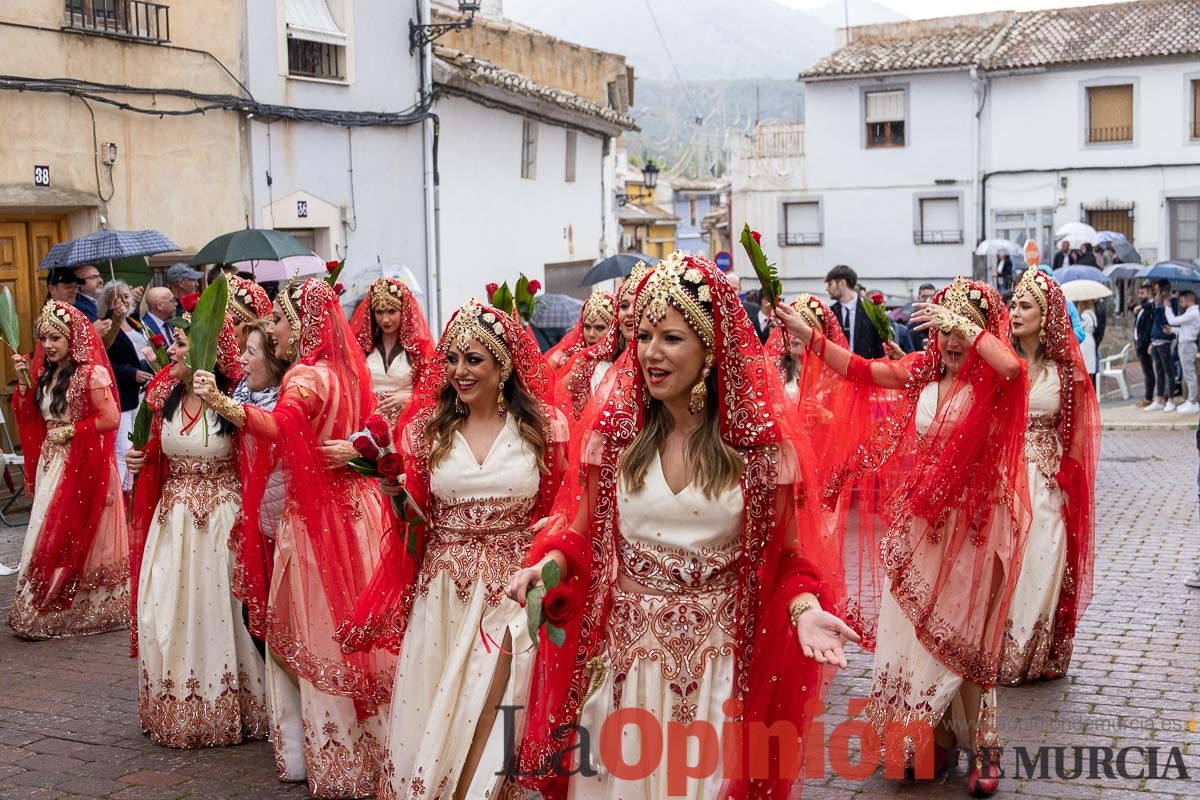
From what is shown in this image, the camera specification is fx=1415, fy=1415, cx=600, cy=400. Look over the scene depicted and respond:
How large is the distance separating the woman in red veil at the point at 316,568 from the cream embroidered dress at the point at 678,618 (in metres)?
2.03

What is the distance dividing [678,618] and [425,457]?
1606 mm

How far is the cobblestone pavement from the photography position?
230 inches

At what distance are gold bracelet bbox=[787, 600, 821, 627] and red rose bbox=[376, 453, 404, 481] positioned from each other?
1.75m

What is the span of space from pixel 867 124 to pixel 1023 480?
35.0 m

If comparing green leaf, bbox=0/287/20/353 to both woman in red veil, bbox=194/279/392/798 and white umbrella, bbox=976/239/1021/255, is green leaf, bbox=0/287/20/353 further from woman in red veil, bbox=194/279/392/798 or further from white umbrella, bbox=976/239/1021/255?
white umbrella, bbox=976/239/1021/255

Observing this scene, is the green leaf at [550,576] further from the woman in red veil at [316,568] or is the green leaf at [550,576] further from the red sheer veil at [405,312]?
the red sheer veil at [405,312]

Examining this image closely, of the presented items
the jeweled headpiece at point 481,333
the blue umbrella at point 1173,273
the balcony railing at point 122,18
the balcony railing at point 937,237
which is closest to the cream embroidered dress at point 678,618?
the jeweled headpiece at point 481,333

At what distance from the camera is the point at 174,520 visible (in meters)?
6.47

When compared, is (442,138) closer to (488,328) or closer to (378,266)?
(378,266)

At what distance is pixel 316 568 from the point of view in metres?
5.95

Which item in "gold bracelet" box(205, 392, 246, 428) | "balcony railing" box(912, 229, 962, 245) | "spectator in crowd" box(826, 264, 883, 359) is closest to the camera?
"gold bracelet" box(205, 392, 246, 428)

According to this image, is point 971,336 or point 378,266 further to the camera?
point 378,266

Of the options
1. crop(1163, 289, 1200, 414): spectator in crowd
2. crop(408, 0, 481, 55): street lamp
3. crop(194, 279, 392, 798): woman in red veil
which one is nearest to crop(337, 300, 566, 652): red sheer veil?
crop(194, 279, 392, 798): woman in red veil

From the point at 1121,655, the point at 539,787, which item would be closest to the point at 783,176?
the point at 1121,655
